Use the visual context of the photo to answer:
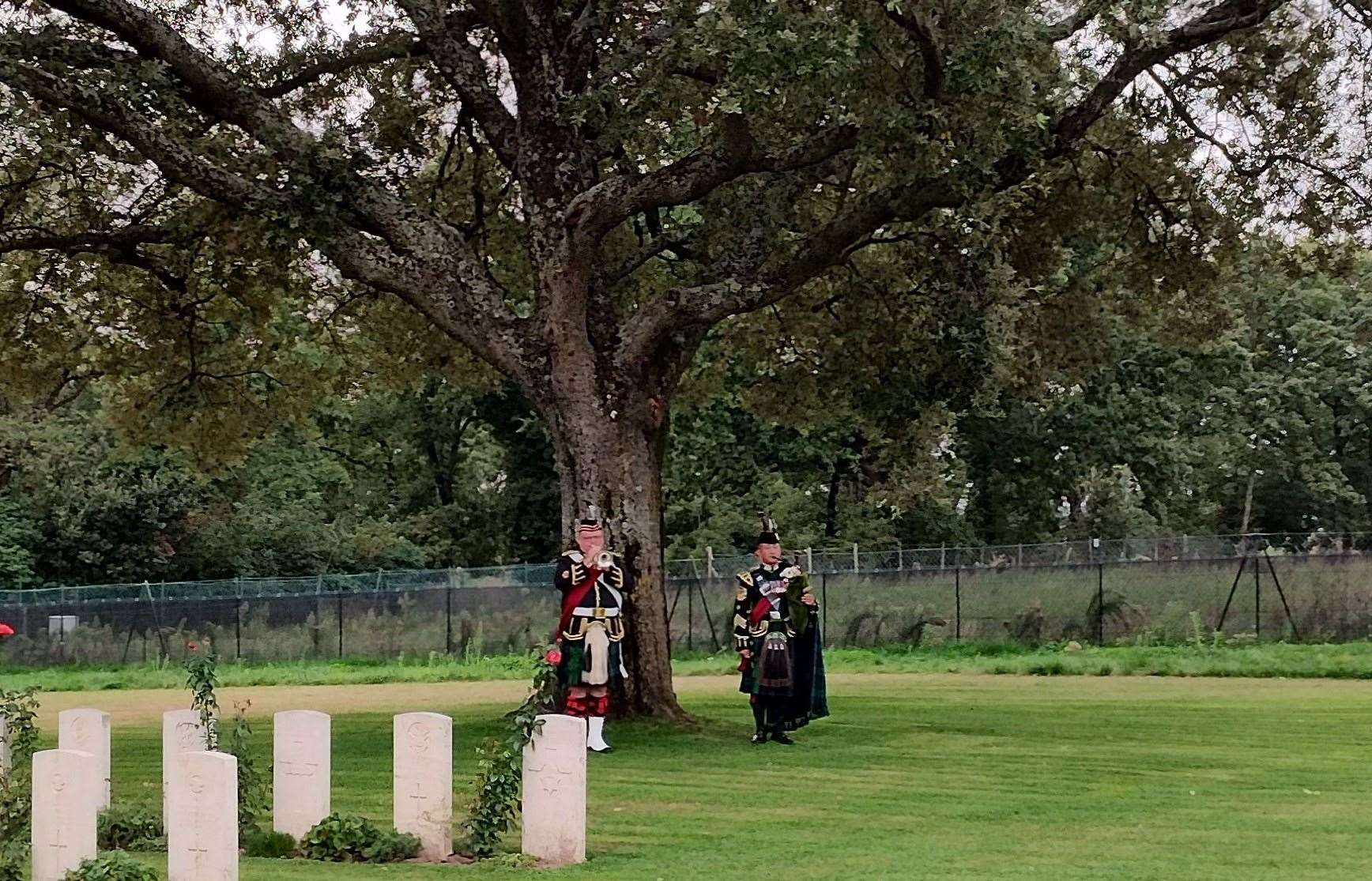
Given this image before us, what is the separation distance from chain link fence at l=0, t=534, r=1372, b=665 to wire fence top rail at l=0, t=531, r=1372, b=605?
44 mm

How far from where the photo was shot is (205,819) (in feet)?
27.5

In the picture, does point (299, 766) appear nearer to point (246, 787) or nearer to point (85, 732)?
point (246, 787)

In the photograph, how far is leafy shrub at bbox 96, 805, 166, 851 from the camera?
10.8 metres

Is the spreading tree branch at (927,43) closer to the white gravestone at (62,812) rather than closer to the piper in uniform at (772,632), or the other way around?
the piper in uniform at (772,632)

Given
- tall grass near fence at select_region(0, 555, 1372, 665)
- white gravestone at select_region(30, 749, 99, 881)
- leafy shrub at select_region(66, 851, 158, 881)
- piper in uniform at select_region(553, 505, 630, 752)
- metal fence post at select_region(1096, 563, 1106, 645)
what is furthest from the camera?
metal fence post at select_region(1096, 563, 1106, 645)

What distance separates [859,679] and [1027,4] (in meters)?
14.5

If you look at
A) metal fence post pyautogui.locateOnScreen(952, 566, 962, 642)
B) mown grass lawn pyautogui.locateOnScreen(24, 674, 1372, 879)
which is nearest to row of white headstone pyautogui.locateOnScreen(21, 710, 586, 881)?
mown grass lawn pyautogui.locateOnScreen(24, 674, 1372, 879)

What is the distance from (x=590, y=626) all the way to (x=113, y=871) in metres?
7.90

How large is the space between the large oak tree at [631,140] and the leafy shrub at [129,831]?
7.21 meters

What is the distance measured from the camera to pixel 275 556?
52875mm

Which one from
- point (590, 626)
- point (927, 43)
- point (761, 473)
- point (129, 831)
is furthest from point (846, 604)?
point (129, 831)

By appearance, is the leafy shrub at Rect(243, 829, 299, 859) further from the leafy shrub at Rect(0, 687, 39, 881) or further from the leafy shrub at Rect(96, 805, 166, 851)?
the leafy shrub at Rect(0, 687, 39, 881)

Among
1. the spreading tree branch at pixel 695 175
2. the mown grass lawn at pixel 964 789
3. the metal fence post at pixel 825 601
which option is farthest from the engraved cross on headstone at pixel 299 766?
the metal fence post at pixel 825 601

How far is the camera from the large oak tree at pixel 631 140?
16250 mm
